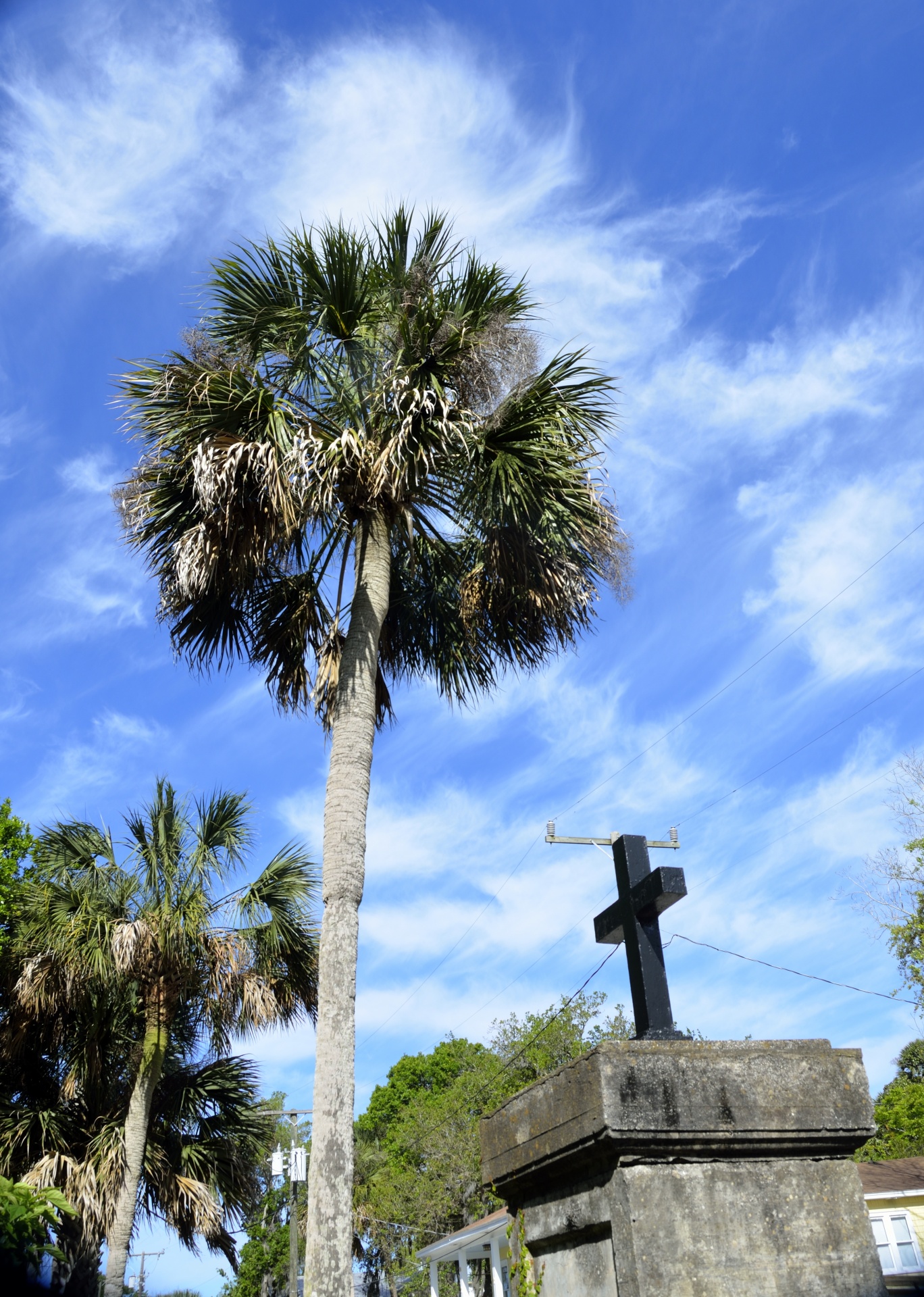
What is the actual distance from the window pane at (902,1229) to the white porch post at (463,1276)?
29.6 feet

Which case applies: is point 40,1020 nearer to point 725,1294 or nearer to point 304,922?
point 304,922

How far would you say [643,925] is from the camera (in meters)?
3.01

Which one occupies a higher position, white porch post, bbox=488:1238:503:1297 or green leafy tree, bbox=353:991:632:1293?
green leafy tree, bbox=353:991:632:1293

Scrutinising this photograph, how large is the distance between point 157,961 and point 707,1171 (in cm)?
1007

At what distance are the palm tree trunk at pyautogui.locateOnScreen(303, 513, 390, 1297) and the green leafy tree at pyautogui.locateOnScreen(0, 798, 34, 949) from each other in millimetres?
6797

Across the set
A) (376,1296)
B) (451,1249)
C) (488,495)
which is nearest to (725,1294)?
(488,495)

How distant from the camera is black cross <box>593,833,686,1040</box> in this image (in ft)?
9.25

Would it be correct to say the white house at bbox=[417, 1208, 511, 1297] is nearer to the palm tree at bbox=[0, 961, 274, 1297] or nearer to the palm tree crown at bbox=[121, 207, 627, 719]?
the palm tree at bbox=[0, 961, 274, 1297]

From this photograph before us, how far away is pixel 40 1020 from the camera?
39.1 feet

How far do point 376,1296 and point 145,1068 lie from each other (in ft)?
124

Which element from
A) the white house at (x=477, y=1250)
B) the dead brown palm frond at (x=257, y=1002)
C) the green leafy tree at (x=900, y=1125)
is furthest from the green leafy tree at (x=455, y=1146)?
the dead brown palm frond at (x=257, y=1002)

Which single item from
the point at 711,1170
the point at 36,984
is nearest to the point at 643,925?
the point at 711,1170

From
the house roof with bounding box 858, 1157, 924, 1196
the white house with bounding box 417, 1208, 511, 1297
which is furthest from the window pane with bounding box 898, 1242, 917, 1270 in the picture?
the white house with bounding box 417, 1208, 511, 1297

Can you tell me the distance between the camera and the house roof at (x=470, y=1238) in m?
18.2
